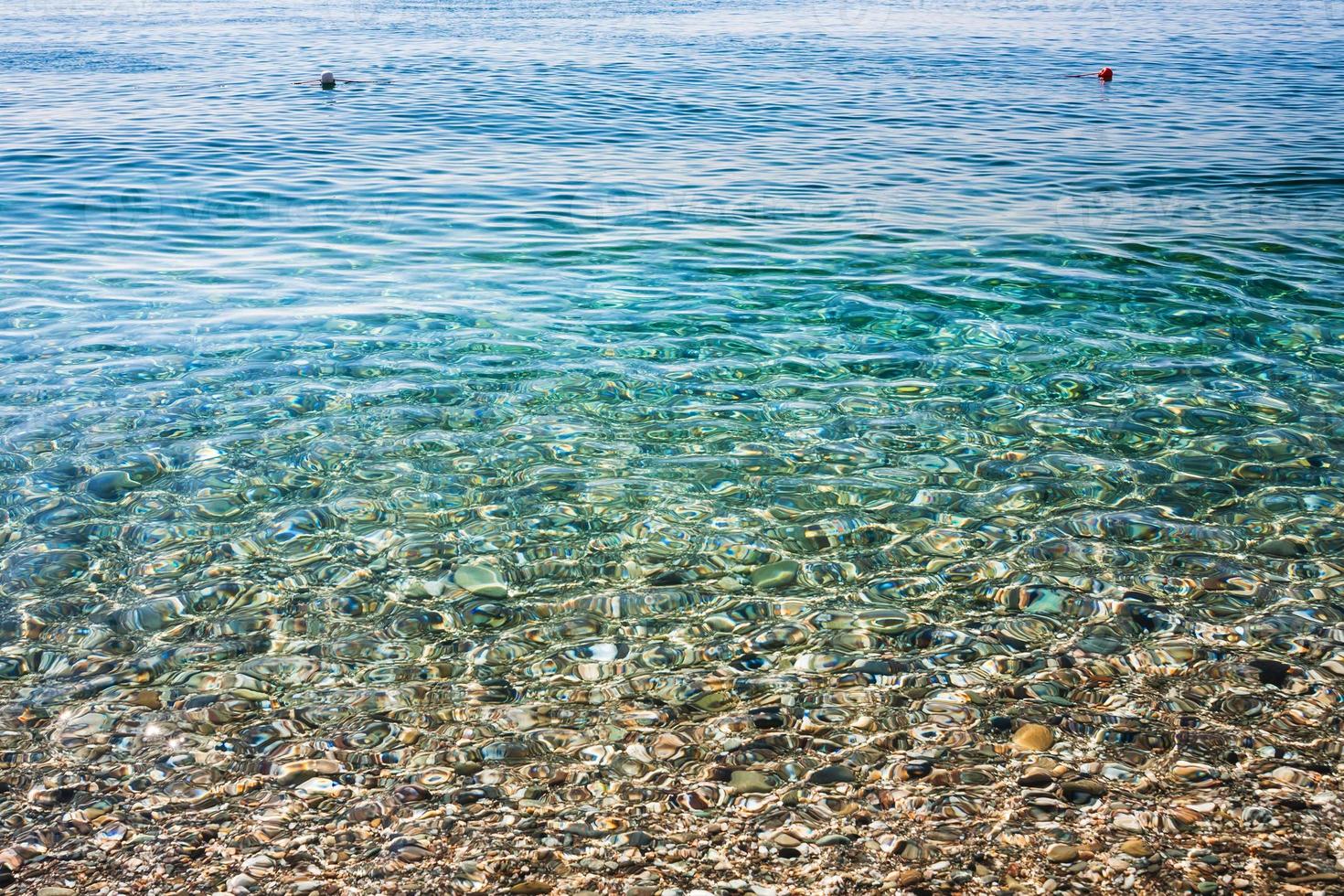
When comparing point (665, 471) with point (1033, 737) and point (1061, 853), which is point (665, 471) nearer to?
point (1033, 737)

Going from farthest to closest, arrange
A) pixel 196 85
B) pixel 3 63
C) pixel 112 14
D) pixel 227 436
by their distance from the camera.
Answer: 1. pixel 112 14
2. pixel 3 63
3. pixel 196 85
4. pixel 227 436

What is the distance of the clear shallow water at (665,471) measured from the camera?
421 centimetres

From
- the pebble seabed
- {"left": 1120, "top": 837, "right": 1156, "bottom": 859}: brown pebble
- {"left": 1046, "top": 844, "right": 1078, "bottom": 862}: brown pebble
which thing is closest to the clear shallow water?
the pebble seabed

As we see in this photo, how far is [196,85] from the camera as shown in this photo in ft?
74.1

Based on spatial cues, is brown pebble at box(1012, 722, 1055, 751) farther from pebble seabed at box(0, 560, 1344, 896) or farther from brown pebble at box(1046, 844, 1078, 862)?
brown pebble at box(1046, 844, 1078, 862)

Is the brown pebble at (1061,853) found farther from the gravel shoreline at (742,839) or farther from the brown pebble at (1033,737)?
the brown pebble at (1033,737)

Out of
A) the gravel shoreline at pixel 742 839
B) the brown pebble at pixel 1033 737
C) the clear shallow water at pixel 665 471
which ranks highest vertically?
the clear shallow water at pixel 665 471

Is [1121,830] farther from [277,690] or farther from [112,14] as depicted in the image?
[112,14]

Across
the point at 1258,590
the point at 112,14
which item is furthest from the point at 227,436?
the point at 112,14

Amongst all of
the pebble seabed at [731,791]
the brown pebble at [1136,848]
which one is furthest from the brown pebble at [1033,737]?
the brown pebble at [1136,848]

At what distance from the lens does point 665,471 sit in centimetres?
651

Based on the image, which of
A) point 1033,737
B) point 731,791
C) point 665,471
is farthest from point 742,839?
point 665,471

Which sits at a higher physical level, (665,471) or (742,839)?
(665,471)

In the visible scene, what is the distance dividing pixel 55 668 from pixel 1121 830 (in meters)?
4.35
